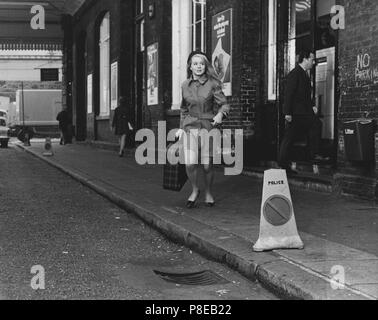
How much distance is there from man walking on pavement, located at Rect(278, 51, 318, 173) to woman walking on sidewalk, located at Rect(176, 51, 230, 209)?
193 centimetres

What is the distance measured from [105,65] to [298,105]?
14.7m

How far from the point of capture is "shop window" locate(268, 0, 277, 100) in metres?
11.1

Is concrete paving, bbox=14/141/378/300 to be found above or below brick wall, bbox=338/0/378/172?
below

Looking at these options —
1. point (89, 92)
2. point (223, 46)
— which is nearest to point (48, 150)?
point (89, 92)

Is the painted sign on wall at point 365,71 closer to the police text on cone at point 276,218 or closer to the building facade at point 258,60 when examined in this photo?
Answer: the building facade at point 258,60

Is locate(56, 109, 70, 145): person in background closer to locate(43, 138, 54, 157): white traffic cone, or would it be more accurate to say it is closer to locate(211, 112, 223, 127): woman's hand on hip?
locate(43, 138, 54, 157): white traffic cone

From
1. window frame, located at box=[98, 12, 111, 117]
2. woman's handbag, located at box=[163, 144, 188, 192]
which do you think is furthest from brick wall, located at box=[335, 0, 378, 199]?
window frame, located at box=[98, 12, 111, 117]

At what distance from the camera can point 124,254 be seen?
593 cm

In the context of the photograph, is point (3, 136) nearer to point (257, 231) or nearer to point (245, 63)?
point (245, 63)

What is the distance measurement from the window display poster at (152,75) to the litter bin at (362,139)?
8664 mm

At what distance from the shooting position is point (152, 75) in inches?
650

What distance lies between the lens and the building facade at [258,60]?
8180 mm

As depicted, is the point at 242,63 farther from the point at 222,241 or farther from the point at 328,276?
the point at 328,276

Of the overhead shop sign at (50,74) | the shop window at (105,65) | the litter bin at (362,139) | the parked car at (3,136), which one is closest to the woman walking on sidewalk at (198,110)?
the litter bin at (362,139)
